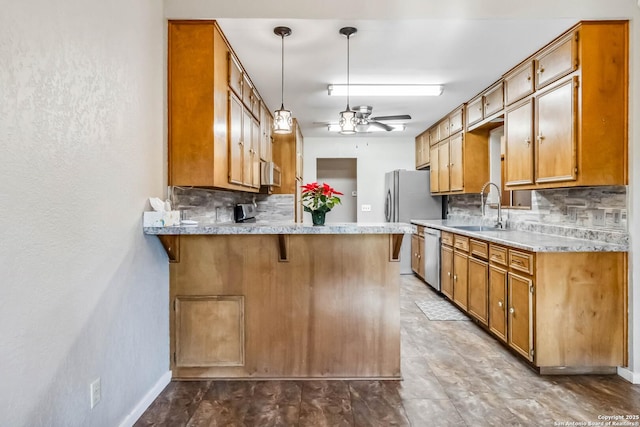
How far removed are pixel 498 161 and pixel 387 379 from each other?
325 cm

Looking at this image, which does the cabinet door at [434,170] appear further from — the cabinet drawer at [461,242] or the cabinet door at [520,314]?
the cabinet door at [520,314]

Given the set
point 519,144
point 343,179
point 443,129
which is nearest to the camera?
point 519,144

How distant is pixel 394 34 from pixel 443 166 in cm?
302

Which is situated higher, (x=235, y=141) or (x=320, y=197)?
(x=235, y=141)

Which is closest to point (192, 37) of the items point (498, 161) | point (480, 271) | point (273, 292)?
point (273, 292)

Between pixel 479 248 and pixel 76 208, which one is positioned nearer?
pixel 76 208

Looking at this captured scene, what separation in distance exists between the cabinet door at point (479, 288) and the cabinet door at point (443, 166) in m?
1.89

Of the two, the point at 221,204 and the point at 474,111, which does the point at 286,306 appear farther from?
the point at 474,111

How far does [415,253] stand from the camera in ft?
19.6

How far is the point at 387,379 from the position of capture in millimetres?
2559

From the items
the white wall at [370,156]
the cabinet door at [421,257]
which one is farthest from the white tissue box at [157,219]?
the white wall at [370,156]

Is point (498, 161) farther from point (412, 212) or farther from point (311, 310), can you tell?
point (311, 310)

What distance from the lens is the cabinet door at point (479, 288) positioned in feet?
11.2

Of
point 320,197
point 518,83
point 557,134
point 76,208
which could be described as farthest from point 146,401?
point 518,83
